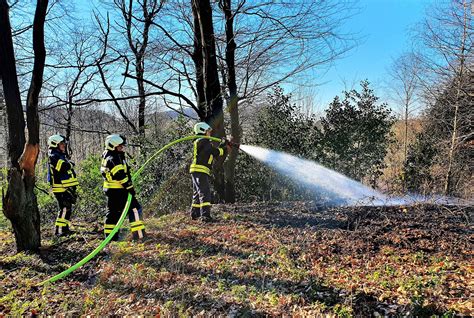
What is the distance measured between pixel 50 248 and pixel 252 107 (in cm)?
958

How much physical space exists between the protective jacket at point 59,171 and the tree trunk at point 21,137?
1.06 m

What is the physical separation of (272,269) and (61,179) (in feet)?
17.0

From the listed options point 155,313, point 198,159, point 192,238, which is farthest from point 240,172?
point 155,313

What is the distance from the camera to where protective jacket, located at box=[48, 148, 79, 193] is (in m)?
7.05

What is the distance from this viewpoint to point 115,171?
19.3 feet

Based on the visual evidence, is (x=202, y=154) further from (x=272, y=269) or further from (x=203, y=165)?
(x=272, y=269)

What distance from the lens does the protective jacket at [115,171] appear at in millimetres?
5906

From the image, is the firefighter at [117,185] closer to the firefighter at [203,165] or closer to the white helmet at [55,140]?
the firefighter at [203,165]

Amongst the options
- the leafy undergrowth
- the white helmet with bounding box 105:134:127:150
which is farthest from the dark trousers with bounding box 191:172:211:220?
the white helmet with bounding box 105:134:127:150

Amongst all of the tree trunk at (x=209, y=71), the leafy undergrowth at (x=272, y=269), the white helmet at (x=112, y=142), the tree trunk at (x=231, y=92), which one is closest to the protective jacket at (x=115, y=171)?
the white helmet at (x=112, y=142)

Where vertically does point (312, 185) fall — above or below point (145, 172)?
below

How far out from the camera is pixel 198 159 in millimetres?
6918

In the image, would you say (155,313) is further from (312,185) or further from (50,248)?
(312,185)

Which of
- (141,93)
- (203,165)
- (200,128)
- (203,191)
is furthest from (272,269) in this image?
(141,93)
